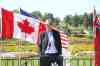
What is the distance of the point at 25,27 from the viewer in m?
4.56

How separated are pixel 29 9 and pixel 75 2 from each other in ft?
1.51

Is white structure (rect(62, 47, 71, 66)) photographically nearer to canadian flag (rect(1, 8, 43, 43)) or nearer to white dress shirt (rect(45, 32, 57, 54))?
white dress shirt (rect(45, 32, 57, 54))

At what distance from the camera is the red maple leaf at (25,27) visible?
14.9ft

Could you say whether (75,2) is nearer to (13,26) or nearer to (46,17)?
(46,17)

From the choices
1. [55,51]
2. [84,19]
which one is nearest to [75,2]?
[84,19]

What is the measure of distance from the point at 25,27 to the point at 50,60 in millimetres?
412

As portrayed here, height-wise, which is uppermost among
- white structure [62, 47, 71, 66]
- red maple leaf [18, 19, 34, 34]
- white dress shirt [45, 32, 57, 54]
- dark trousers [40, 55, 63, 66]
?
red maple leaf [18, 19, 34, 34]

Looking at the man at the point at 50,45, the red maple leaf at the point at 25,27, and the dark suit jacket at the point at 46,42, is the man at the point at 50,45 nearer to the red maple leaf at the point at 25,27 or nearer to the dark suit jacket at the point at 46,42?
the dark suit jacket at the point at 46,42

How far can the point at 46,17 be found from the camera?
4.54 m

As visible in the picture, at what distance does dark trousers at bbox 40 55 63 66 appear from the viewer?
4559mm

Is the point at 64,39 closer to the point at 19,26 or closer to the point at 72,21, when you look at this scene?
the point at 72,21

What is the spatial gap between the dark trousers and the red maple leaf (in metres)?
0.29

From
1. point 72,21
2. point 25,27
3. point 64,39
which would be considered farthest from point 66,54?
point 25,27

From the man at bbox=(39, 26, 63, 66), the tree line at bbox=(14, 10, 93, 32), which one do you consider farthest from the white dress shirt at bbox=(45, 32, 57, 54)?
the tree line at bbox=(14, 10, 93, 32)
